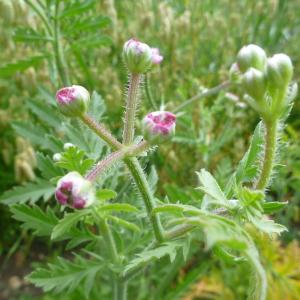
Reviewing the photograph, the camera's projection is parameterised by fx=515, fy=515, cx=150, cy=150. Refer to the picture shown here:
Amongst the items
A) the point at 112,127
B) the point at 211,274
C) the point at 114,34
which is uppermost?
the point at 114,34

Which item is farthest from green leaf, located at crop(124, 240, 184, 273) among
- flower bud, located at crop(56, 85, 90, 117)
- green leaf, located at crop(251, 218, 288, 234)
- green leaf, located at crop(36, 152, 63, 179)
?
green leaf, located at crop(36, 152, 63, 179)

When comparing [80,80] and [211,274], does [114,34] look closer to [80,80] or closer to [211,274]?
[80,80]

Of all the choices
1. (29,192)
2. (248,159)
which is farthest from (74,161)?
(29,192)

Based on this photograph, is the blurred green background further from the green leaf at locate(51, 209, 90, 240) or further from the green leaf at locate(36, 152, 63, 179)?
the green leaf at locate(51, 209, 90, 240)

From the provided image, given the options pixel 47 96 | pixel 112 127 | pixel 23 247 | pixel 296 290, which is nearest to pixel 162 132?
pixel 47 96

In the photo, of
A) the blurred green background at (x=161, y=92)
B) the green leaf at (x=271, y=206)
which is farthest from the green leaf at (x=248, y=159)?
the blurred green background at (x=161, y=92)
